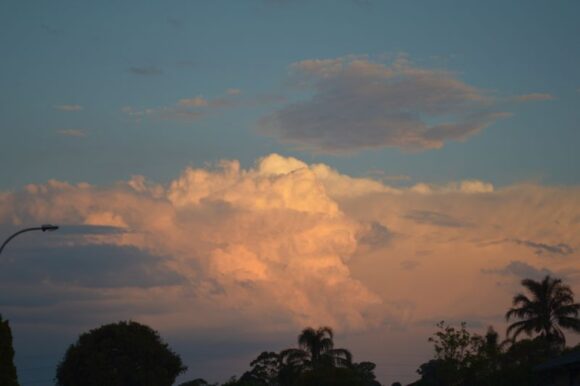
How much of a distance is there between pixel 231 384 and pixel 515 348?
107 feet

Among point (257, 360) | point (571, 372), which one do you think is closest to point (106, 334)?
point (257, 360)

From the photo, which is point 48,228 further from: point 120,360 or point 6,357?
point 120,360

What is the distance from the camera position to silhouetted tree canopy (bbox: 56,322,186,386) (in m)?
86.6

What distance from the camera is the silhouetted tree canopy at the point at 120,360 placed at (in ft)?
284

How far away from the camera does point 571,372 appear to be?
2074 inches

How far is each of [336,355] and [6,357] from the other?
46.6 metres

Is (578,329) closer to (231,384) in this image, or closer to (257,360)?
(231,384)

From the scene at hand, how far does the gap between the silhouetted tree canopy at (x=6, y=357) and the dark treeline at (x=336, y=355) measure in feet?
118

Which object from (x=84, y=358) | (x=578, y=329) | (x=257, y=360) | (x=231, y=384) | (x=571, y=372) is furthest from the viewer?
(x=257, y=360)

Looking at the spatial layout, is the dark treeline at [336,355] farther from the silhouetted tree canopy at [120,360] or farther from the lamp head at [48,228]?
the lamp head at [48,228]

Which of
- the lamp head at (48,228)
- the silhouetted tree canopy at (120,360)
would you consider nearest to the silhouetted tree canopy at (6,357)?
the lamp head at (48,228)

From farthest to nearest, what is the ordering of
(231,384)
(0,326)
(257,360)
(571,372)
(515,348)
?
(257,360), (231,384), (515,348), (571,372), (0,326)

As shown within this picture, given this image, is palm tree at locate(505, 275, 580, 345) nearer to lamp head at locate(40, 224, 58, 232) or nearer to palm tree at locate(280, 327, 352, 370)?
palm tree at locate(280, 327, 352, 370)

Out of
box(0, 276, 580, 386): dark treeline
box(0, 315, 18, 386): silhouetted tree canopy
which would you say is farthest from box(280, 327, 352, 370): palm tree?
box(0, 315, 18, 386): silhouetted tree canopy
